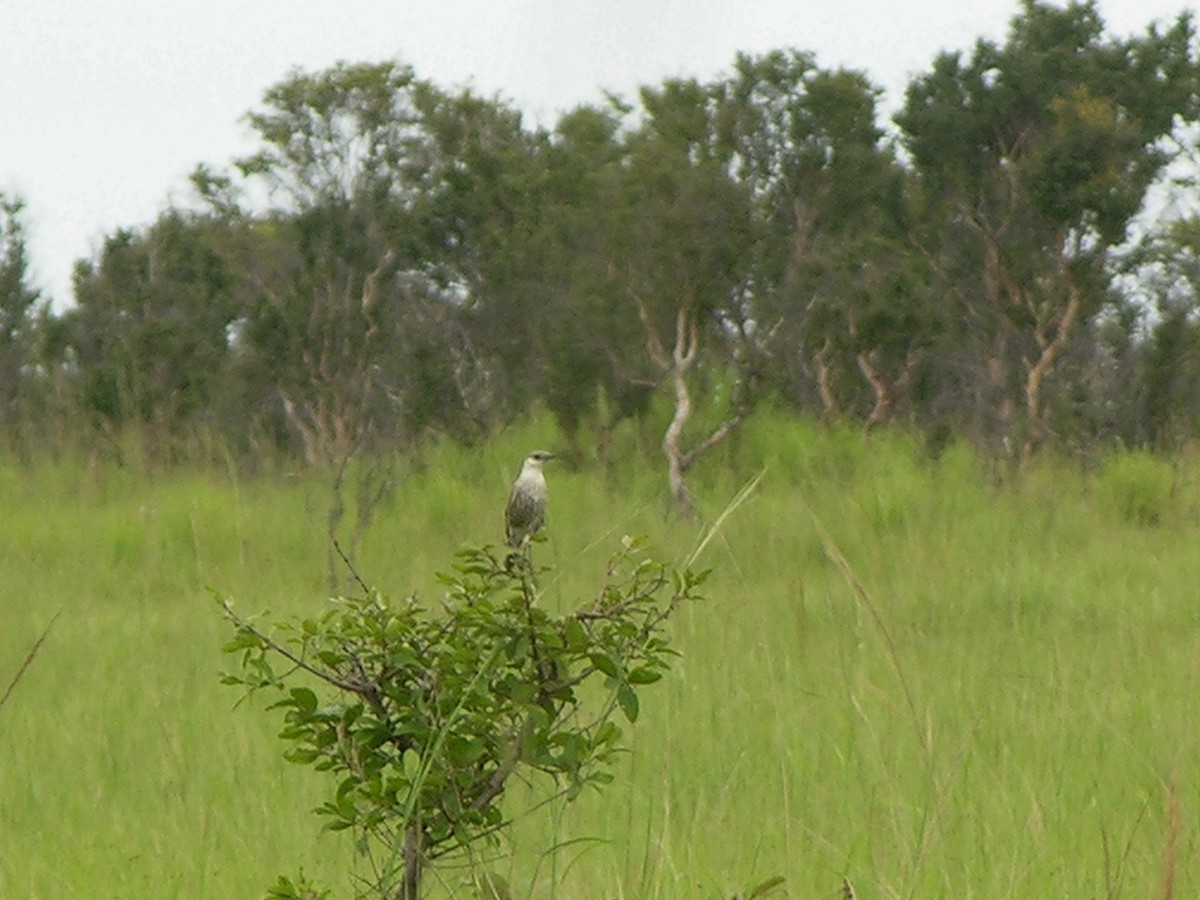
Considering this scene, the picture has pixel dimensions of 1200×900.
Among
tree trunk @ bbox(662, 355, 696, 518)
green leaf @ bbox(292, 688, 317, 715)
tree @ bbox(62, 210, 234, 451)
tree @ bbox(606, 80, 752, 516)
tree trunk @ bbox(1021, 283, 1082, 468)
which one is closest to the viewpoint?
green leaf @ bbox(292, 688, 317, 715)

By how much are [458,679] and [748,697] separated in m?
3.31

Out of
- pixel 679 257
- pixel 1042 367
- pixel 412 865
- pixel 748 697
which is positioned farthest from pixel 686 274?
pixel 412 865

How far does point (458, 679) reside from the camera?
81.0 inches

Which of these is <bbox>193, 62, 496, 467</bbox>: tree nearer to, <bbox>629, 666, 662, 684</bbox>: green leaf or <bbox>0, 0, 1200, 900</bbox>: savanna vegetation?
<bbox>0, 0, 1200, 900</bbox>: savanna vegetation

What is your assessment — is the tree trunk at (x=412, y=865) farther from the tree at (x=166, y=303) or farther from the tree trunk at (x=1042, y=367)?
the tree at (x=166, y=303)

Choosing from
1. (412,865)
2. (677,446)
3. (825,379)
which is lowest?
(677,446)

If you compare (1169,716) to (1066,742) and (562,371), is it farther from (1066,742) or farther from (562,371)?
(562,371)

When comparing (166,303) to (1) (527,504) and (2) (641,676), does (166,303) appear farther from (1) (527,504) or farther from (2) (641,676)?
(2) (641,676)

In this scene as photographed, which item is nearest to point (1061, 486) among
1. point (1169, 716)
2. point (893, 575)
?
point (893, 575)

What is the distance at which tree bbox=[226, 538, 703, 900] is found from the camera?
205 centimetres

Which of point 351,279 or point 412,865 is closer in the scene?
point 412,865

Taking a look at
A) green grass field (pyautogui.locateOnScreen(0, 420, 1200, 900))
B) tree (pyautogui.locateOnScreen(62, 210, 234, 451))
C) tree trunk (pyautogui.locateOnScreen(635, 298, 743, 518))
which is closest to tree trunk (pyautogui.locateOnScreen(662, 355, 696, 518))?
tree trunk (pyautogui.locateOnScreen(635, 298, 743, 518))

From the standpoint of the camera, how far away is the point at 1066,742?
4773 mm

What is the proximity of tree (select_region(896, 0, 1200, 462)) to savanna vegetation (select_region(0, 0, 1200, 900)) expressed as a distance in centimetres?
6
